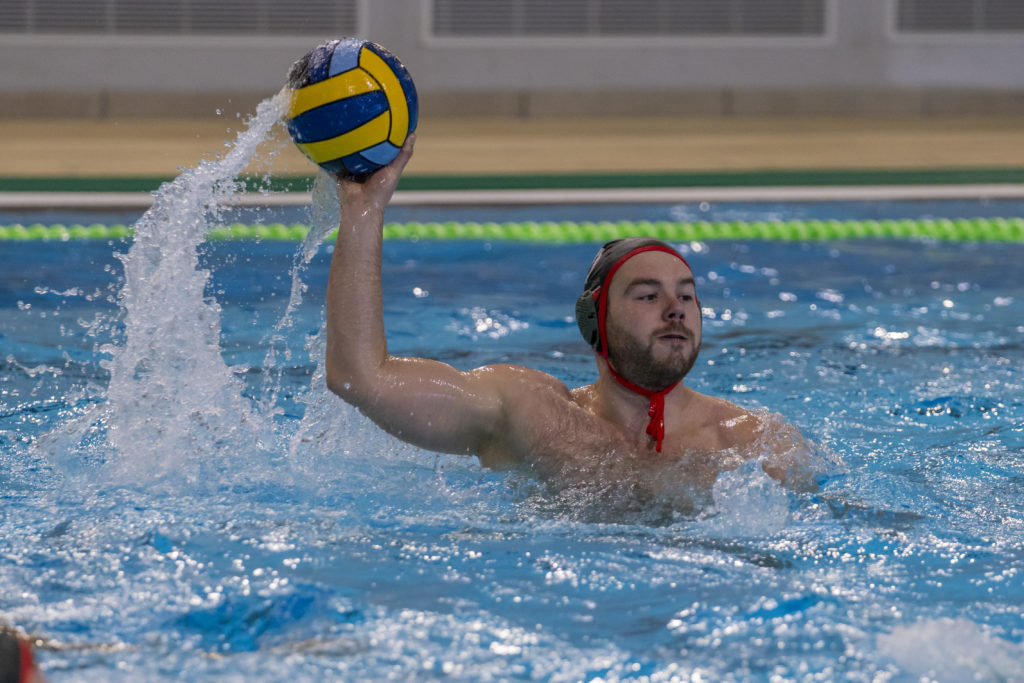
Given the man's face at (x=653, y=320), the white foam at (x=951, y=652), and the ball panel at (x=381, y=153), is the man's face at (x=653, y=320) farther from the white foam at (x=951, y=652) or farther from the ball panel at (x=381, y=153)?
the white foam at (x=951, y=652)

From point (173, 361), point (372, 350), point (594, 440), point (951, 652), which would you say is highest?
point (372, 350)

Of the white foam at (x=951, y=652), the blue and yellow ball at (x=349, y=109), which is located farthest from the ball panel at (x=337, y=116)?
the white foam at (x=951, y=652)

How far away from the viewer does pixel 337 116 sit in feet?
7.85

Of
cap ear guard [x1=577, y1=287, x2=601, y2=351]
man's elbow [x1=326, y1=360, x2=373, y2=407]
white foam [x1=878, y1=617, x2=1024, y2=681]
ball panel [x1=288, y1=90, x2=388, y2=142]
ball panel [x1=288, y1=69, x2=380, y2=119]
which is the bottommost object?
white foam [x1=878, y1=617, x2=1024, y2=681]

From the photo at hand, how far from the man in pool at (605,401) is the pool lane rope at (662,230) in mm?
3609

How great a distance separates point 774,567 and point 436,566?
665 mm

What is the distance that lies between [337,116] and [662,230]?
4.31 meters

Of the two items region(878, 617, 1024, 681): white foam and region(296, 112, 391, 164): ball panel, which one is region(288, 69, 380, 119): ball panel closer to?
region(296, 112, 391, 164): ball panel

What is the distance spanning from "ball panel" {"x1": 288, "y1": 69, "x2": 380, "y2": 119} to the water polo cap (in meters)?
0.64

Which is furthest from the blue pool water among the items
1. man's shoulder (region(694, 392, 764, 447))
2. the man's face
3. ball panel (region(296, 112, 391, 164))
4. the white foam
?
ball panel (region(296, 112, 391, 164))

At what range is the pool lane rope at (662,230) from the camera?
638 cm

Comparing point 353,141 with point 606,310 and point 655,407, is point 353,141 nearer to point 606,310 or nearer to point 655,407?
point 606,310

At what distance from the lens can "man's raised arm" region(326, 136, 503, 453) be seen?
2.34 m

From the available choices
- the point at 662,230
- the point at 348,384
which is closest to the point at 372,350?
the point at 348,384
